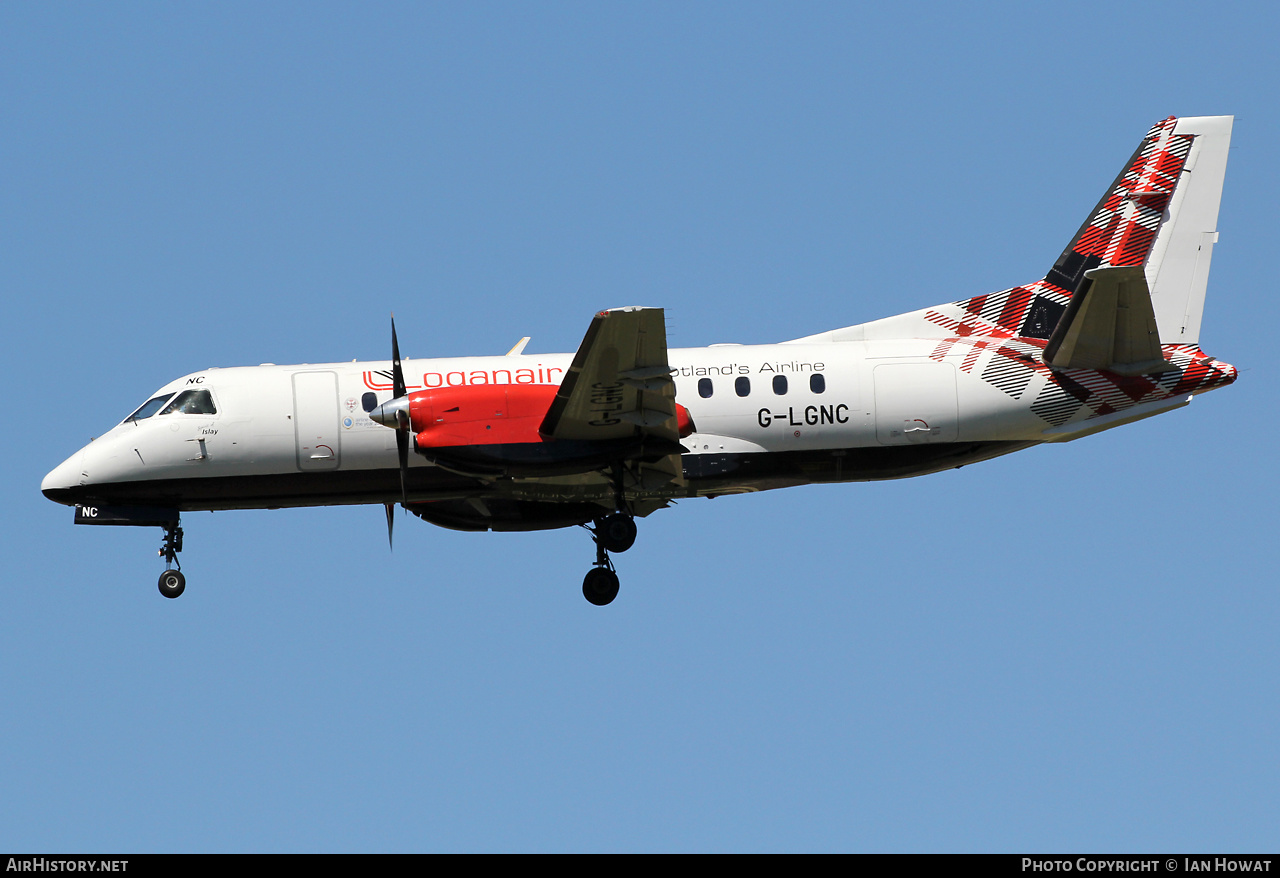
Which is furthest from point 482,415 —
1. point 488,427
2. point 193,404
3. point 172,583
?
point 172,583

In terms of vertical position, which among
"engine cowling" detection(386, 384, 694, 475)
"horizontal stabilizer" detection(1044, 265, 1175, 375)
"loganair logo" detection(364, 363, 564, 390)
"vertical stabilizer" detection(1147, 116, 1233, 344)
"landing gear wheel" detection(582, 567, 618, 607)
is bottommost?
"landing gear wheel" detection(582, 567, 618, 607)

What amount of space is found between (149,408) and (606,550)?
27.5 ft

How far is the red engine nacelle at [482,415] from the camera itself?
71.6ft

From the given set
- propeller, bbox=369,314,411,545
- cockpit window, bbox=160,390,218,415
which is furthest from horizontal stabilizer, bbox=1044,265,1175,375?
cockpit window, bbox=160,390,218,415

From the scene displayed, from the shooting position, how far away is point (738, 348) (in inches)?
968

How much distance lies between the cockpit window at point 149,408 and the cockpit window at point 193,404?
0.67ft

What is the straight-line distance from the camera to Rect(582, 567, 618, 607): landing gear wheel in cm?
2469

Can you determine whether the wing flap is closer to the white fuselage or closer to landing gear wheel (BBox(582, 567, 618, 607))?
the white fuselage

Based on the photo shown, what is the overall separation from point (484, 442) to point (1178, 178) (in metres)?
13.8

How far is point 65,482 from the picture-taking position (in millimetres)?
24266

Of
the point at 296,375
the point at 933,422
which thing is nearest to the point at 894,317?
the point at 933,422

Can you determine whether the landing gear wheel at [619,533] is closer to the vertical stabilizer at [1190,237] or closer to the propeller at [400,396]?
the propeller at [400,396]
